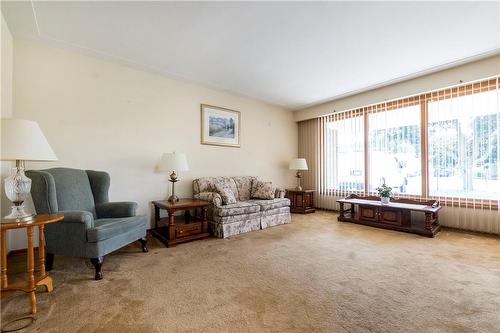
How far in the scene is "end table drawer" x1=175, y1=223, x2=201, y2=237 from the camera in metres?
3.29

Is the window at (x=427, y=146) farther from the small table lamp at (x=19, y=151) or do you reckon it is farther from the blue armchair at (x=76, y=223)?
the small table lamp at (x=19, y=151)

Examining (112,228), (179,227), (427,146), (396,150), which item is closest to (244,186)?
(179,227)

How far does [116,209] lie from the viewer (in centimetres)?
289

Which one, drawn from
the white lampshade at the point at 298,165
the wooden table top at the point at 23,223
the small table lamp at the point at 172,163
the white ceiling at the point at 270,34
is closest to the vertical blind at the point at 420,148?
the white lampshade at the point at 298,165

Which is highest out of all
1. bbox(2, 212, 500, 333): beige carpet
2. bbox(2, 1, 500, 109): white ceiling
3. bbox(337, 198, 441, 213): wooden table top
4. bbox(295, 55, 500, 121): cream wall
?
bbox(2, 1, 500, 109): white ceiling

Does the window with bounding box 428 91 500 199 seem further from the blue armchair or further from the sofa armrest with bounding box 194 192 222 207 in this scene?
the blue armchair

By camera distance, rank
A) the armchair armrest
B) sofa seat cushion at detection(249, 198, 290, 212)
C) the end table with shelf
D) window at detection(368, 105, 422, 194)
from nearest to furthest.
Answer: the armchair armrest → sofa seat cushion at detection(249, 198, 290, 212) → window at detection(368, 105, 422, 194) → the end table with shelf

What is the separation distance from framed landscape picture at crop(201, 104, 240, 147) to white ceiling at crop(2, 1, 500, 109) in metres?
0.81

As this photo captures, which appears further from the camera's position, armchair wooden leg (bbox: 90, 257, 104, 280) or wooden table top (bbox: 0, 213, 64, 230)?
armchair wooden leg (bbox: 90, 257, 104, 280)

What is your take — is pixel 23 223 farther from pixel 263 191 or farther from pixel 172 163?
pixel 263 191

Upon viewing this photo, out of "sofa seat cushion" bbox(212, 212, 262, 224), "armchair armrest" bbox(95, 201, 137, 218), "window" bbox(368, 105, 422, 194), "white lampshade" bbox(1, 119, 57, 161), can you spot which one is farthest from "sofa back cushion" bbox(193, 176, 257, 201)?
"window" bbox(368, 105, 422, 194)

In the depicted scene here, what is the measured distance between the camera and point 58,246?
2.29 m

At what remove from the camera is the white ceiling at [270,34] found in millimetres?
2391

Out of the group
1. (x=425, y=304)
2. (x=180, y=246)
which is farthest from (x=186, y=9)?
(x=425, y=304)
